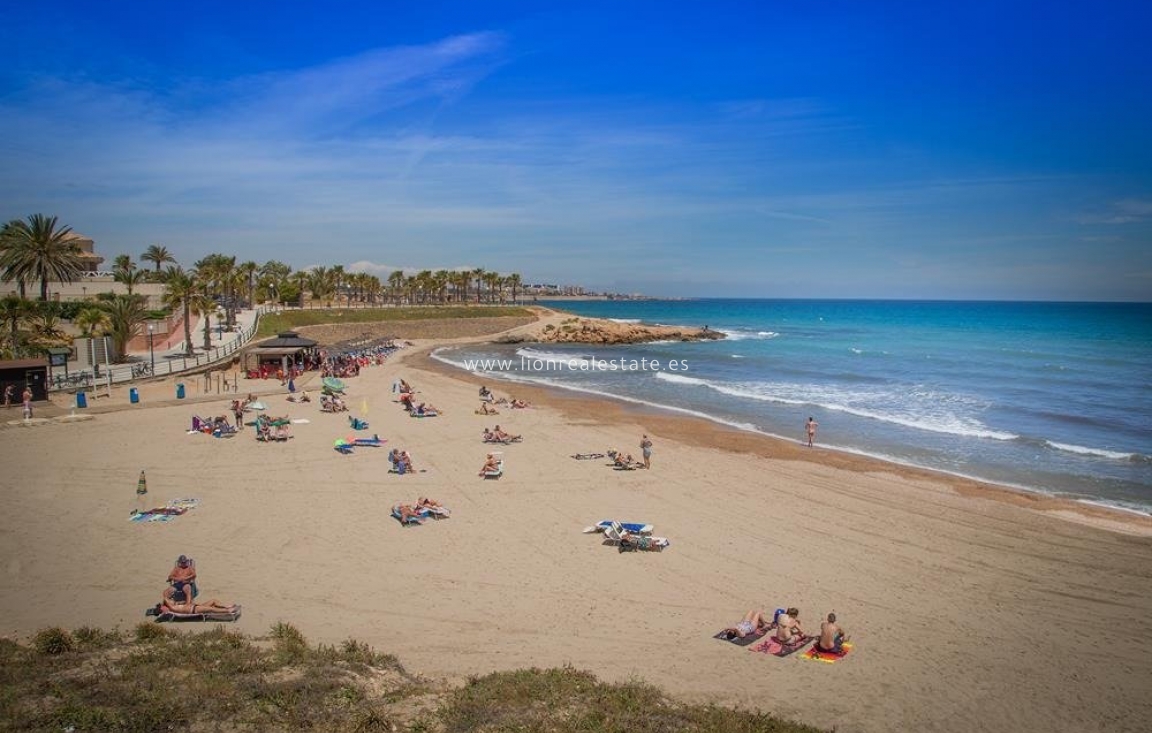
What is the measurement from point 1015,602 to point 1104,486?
1093 centimetres

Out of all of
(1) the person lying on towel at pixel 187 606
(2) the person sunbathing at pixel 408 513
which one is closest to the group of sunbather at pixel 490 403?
(2) the person sunbathing at pixel 408 513

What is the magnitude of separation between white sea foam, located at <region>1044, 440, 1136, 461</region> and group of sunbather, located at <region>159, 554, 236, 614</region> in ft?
86.6

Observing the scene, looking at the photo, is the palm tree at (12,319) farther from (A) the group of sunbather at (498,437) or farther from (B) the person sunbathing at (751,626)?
(B) the person sunbathing at (751,626)

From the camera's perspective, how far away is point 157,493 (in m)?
16.2

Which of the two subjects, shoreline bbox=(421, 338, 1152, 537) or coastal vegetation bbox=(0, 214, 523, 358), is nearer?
shoreline bbox=(421, 338, 1152, 537)

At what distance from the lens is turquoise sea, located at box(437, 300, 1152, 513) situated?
22344 mm

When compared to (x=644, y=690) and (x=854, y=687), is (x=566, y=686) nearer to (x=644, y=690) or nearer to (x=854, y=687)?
(x=644, y=690)

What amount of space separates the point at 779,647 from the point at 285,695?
6510mm

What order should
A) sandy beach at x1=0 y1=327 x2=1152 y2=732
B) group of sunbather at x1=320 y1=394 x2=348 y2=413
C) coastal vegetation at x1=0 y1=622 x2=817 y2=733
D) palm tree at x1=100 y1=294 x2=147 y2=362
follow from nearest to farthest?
coastal vegetation at x1=0 y1=622 x2=817 y2=733
sandy beach at x1=0 y1=327 x2=1152 y2=732
group of sunbather at x1=320 y1=394 x2=348 y2=413
palm tree at x1=100 y1=294 x2=147 y2=362

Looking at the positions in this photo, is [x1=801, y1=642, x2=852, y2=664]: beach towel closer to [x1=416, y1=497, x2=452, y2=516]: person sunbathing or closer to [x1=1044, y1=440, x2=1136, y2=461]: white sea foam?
[x1=416, y1=497, x2=452, y2=516]: person sunbathing

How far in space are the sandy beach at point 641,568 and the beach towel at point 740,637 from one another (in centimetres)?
20

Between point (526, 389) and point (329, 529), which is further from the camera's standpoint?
point (526, 389)

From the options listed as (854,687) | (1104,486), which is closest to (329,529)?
(854,687)

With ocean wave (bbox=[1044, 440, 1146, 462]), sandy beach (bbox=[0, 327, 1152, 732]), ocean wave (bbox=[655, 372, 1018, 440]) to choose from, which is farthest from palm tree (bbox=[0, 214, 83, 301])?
ocean wave (bbox=[1044, 440, 1146, 462])
